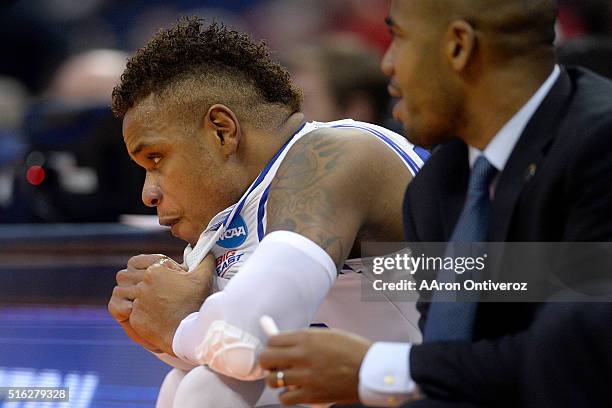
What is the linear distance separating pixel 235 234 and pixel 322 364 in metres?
0.73

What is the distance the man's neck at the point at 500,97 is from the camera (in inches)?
65.1

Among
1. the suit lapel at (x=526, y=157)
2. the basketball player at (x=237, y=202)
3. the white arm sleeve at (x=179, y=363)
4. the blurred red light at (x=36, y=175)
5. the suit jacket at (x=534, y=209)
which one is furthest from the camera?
the blurred red light at (x=36, y=175)

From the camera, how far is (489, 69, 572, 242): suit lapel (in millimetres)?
1595

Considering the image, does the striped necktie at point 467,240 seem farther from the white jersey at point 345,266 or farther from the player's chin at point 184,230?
the player's chin at point 184,230

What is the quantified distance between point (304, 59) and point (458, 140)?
2616 mm

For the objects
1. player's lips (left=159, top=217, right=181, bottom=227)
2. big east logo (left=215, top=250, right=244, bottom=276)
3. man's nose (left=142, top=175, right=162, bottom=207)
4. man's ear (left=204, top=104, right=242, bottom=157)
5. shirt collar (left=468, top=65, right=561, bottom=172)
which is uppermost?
shirt collar (left=468, top=65, right=561, bottom=172)

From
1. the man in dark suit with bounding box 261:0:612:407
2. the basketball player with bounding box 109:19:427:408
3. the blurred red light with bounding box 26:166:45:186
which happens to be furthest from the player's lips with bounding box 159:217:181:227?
the blurred red light with bounding box 26:166:45:186

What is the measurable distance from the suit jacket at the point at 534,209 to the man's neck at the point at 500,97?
0.11ft

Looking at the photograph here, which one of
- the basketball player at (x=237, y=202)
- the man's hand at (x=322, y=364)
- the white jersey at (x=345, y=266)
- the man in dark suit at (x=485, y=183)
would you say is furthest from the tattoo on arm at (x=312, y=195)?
the man's hand at (x=322, y=364)

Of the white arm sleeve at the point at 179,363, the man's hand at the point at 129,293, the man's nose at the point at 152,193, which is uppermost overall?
the man's nose at the point at 152,193

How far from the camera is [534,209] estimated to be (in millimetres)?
1567

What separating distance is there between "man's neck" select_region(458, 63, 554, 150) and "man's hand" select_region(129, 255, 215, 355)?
2.69 ft

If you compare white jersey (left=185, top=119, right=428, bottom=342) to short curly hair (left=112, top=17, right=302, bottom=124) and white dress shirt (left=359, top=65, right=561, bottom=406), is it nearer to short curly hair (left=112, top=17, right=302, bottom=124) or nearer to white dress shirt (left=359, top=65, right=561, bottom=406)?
short curly hair (left=112, top=17, right=302, bottom=124)

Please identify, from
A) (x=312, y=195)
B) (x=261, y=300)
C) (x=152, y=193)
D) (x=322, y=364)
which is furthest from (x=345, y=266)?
(x=322, y=364)
